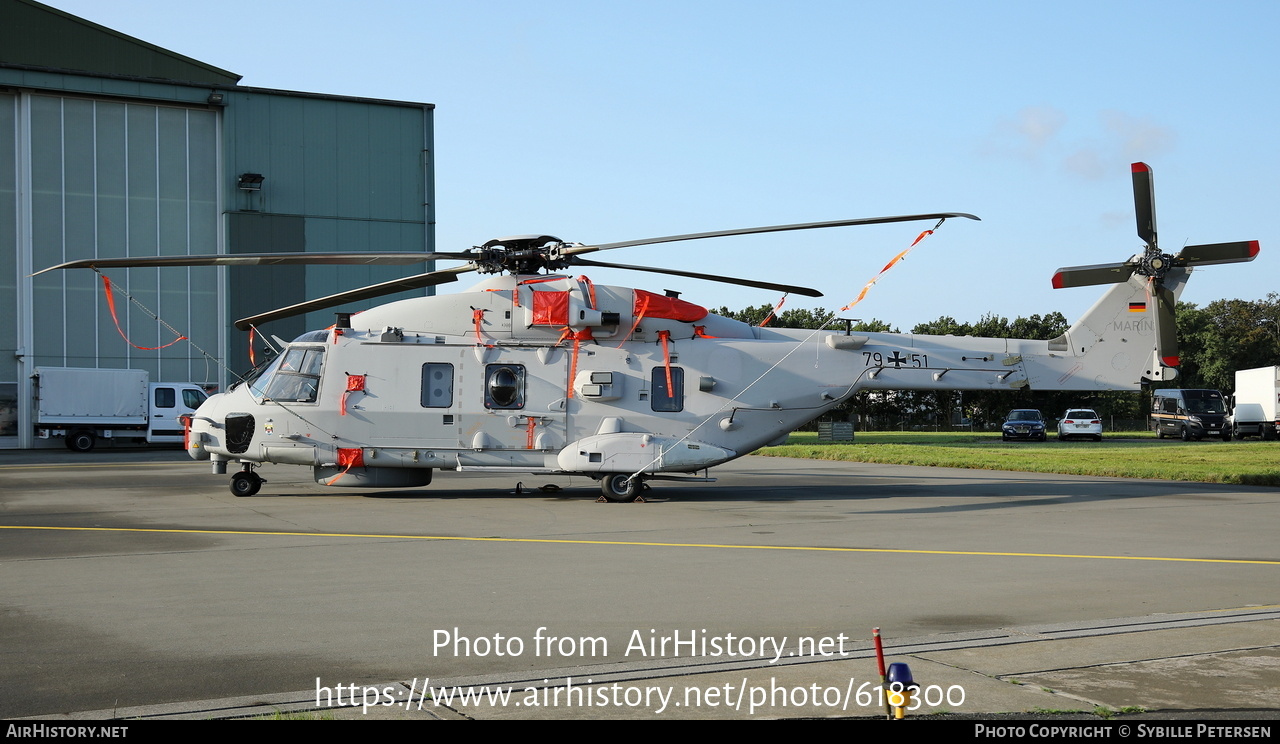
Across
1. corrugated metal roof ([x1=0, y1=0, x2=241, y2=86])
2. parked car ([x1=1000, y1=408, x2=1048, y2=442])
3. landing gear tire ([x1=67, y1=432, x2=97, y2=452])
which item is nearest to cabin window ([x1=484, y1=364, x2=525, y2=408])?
landing gear tire ([x1=67, y1=432, x2=97, y2=452])

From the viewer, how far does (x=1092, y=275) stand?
18.2m

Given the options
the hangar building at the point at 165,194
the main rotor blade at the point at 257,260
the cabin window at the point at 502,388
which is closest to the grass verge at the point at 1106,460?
the cabin window at the point at 502,388

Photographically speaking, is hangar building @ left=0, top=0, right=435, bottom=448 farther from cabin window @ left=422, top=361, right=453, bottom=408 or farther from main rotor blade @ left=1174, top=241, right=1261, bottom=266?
main rotor blade @ left=1174, top=241, right=1261, bottom=266

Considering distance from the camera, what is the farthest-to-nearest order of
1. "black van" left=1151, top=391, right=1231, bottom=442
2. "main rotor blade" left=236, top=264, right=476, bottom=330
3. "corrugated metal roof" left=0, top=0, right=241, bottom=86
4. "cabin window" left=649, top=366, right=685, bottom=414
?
"black van" left=1151, top=391, right=1231, bottom=442, "corrugated metal roof" left=0, top=0, right=241, bottom=86, "cabin window" left=649, top=366, right=685, bottom=414, "main rotor blade" left=236, top=264, right=476, bottom=330

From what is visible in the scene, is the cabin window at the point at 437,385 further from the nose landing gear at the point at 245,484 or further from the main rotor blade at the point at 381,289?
the nose landing gear at the point at 245,484

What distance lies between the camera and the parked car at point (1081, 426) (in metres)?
45.1

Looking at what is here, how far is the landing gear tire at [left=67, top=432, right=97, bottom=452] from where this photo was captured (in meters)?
37.7

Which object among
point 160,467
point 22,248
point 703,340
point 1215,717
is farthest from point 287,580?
point 22,248

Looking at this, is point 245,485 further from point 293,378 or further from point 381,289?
point 381,289

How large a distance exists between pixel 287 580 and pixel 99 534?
498 centimetres

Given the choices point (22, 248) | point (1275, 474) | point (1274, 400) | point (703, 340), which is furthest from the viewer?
point (1274, 400)

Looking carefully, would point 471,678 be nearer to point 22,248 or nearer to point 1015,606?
point 1015,606

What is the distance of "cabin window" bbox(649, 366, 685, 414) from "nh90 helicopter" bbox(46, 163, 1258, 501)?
25 mm

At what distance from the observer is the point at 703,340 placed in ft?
59.3
